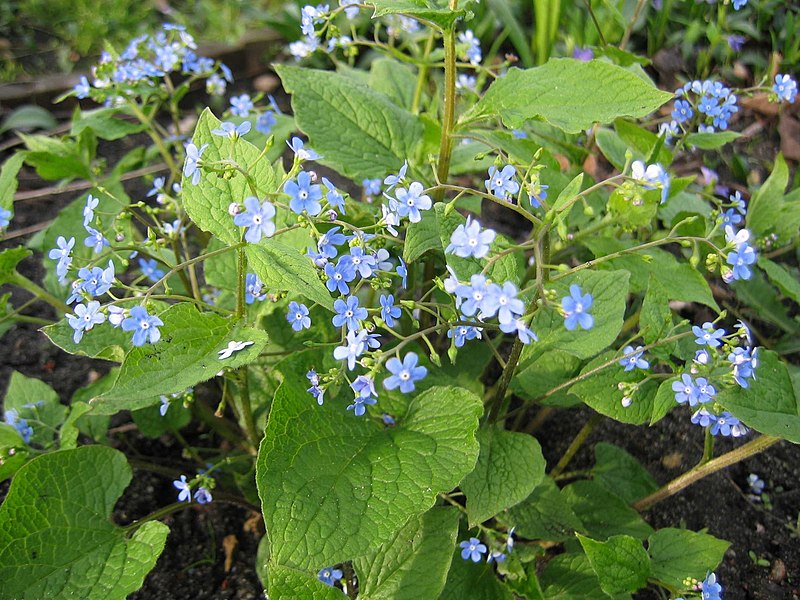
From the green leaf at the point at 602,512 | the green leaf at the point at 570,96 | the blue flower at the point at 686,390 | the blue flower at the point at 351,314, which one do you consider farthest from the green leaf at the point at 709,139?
the blue flower at the point at 351,314

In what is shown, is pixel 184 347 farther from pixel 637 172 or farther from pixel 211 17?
pixel 211 17

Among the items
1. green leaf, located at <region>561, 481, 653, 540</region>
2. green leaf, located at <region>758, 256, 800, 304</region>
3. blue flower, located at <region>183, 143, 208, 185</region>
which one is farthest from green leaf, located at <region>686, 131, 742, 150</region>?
blue flower, located at <region>183, 143, 208, 185</region>

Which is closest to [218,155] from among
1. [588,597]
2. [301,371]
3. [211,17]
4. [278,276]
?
[278,276]

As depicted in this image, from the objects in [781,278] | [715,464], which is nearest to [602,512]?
[715,464]

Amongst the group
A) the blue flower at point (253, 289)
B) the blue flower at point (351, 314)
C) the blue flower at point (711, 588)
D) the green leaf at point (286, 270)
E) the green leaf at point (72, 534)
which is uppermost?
the green leaf at point (286, 270)

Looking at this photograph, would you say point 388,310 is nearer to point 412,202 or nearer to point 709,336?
point 412,202

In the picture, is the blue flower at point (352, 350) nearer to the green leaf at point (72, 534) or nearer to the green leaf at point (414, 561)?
the green leaf at point (414, 561)

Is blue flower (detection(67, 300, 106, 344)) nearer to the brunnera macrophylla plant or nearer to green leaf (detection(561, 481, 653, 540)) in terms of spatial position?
the brunnera macrophylla plant
